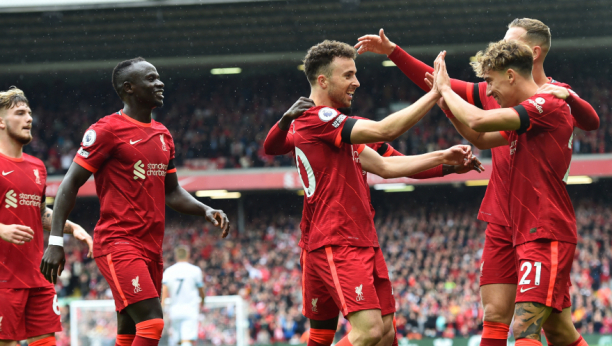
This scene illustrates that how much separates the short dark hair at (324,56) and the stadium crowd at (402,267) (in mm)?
10048

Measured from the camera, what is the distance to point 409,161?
193 inches

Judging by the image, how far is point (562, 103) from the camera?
4160 millimetres

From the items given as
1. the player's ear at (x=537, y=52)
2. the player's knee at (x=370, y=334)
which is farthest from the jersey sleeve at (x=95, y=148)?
the player's ear at (x=537, y=52)

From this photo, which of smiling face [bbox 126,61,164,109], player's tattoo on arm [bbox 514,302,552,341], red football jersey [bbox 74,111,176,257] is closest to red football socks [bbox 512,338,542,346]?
player's tattoo on arm [bbox 514,302,552,341]

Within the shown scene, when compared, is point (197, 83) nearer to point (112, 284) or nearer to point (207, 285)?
point (207, 285)

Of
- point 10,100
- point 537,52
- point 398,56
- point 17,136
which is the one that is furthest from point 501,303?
point 10,100

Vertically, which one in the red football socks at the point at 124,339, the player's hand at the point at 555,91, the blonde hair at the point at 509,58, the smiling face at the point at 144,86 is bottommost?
the red football socks at the point at 124,339

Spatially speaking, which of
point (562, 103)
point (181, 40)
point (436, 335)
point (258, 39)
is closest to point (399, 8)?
point (258, 39)

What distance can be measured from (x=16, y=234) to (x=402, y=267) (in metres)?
17.0

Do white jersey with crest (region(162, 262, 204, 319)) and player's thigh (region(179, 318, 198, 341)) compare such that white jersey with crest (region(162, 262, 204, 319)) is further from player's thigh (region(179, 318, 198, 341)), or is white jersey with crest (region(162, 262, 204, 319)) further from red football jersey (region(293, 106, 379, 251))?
red football jersey (region(293, 106, 379, 251))

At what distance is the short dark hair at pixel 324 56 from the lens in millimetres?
4574

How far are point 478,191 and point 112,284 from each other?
74.2 ft

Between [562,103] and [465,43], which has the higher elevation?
[465,43]

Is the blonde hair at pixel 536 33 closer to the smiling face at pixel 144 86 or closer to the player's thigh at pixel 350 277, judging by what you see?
the player's thigh at pixel 350 277
